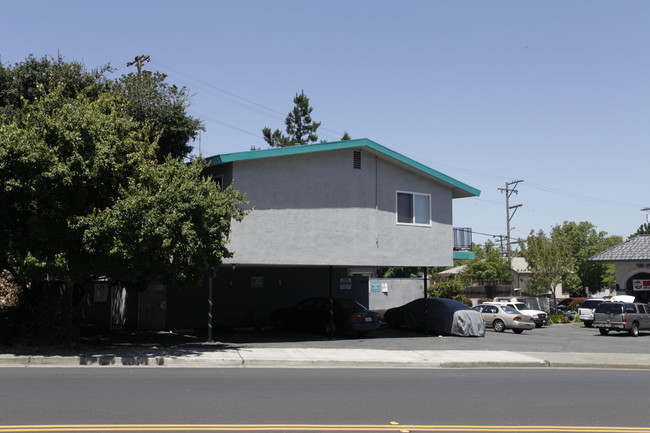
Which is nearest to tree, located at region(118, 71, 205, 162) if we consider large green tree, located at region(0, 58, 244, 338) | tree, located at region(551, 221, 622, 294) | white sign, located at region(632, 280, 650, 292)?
large green tree, located at region(0, 58, 244, 338)

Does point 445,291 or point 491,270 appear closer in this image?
point 445,291

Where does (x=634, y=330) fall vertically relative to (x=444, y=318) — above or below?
below

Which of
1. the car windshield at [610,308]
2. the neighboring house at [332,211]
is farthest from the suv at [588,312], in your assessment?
the neighboring house at [332,211]

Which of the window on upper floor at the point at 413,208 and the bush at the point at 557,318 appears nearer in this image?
the window on upper floor at the point at 413,208

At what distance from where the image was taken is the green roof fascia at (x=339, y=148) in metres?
19.2

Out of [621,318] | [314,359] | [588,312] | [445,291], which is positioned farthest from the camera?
[445,291]

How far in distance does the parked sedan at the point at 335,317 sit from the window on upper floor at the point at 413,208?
3.70 meters

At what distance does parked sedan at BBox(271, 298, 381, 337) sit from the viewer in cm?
2300

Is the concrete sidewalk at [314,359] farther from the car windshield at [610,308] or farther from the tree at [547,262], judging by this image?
the tree at [547,262]

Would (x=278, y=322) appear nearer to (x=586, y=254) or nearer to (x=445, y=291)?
(x=445, y=291)

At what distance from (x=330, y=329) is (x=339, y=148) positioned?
21.5 feet
